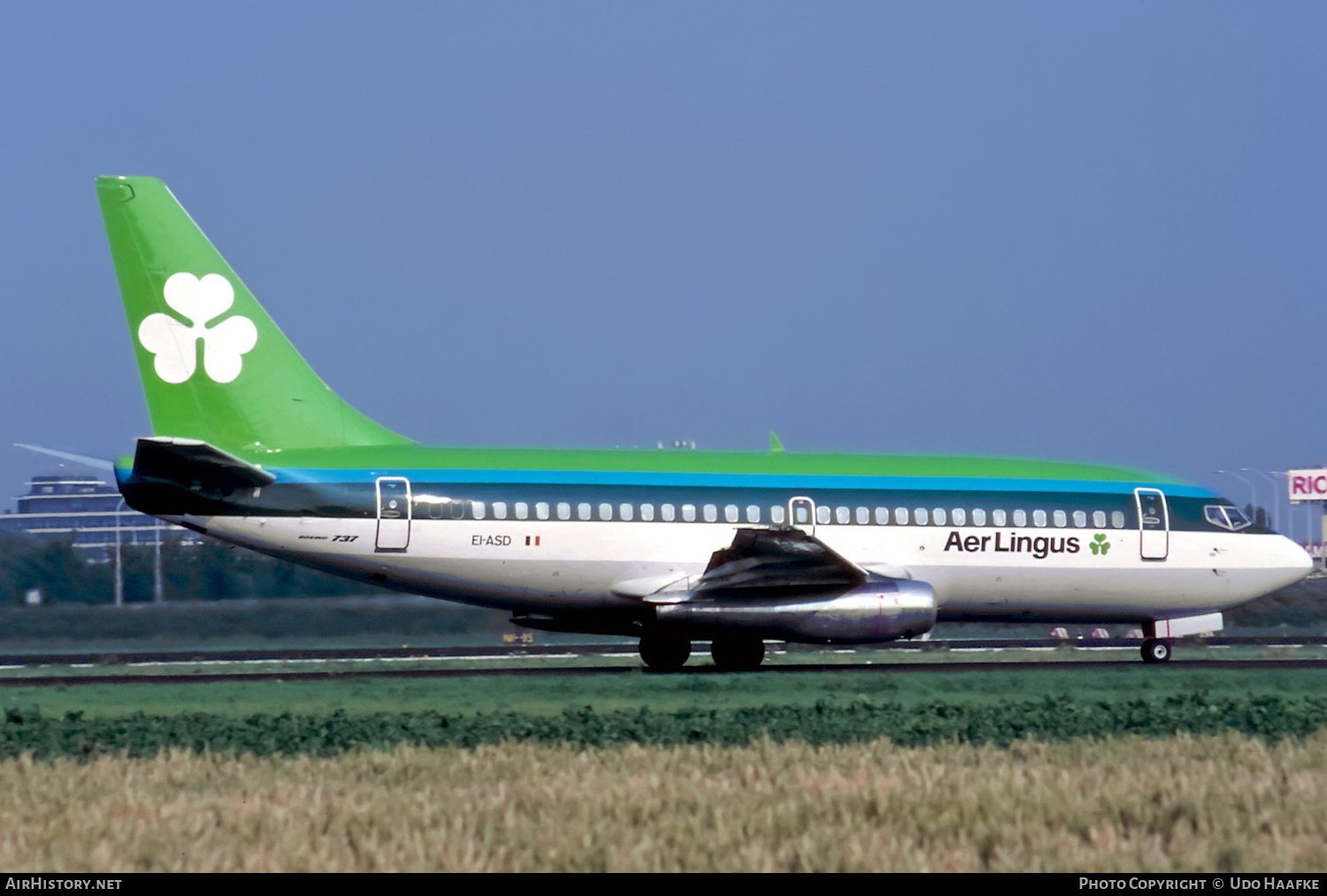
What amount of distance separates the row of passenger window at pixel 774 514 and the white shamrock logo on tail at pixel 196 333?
12.6 feet

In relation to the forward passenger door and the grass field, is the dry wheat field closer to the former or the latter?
the grass field

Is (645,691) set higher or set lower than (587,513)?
lower

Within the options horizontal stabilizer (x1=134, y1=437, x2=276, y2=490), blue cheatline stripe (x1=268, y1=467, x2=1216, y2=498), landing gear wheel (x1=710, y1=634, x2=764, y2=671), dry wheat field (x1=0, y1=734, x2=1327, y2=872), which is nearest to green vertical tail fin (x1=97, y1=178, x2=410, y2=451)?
horizontal stabilizer (x1=134, y1=437, x2=276, y2=490)

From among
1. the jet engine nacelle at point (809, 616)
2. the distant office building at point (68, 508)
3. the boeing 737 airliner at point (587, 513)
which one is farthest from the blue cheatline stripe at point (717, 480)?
the distant office building at point (68, 508)

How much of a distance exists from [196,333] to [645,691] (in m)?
9.34

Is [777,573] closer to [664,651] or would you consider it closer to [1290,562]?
[664,651]

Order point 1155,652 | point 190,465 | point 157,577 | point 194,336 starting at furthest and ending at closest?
point 157,577 → point 1155,652 → point 194,336 → point 190,465

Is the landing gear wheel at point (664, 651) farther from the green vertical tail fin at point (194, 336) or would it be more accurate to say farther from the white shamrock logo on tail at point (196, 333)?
the white shamrock logo on tail at point (196, 333)

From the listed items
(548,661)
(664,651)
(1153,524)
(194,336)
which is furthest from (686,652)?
(194,336)

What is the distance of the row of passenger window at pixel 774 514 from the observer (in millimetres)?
25047

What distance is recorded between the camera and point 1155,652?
28906 millimetres

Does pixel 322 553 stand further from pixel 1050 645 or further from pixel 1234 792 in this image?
pixel 1050 645

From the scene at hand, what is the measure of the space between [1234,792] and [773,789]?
11.3ft

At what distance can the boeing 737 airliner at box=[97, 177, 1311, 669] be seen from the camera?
79.6 ft
